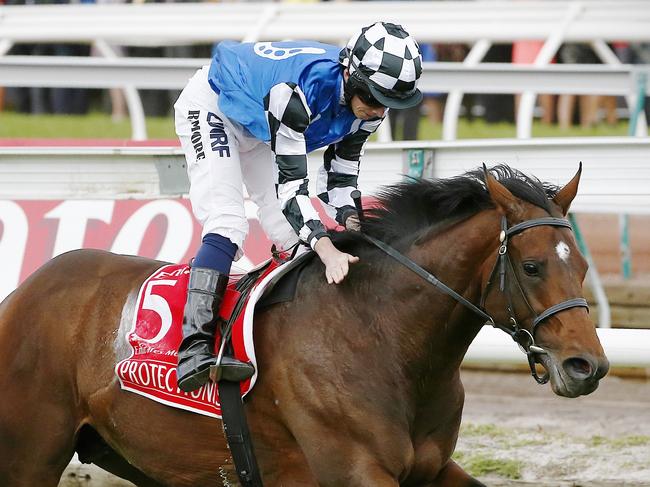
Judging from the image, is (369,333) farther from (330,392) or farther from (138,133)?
(138,133)

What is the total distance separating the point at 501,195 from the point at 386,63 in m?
0.57

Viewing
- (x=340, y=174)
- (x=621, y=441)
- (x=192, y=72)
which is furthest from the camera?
(x=192, y=72)

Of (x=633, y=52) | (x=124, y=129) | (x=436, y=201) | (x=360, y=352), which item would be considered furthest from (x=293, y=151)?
(x=633, y=52)

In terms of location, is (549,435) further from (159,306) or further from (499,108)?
(499,108)

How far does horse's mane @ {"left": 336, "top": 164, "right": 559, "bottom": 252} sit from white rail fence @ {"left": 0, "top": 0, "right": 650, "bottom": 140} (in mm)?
4666

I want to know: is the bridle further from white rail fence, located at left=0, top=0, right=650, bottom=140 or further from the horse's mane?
white rail fence, located at left=0, top=0, right=650, bottom=140

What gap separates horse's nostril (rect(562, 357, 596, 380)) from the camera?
3.60 meters

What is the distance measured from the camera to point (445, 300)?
4004 millimetres

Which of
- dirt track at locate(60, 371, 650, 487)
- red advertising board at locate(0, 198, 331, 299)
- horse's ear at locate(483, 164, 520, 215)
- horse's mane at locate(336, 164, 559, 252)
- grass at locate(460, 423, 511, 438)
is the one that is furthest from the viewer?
red advertising board at locate(0, 198, 331, 299)

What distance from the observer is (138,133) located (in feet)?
28.3

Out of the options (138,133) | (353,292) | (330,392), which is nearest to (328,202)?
(353,292)

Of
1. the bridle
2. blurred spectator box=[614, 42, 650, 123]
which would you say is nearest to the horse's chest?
the bridle

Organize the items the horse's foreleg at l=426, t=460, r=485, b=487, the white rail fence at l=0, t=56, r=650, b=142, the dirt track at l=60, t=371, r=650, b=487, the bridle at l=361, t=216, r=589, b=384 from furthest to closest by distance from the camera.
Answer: the white rail fence at l=0, t=56, r=650, b=142 → the dirt track at l=60, t=371, r=650, b=487 → the horse's foreleg at l=426, t=460, r=485, b=487 → the bridle at l=361, t=216, r=589, b=384

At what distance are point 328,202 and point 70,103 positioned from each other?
1094 centimetres
